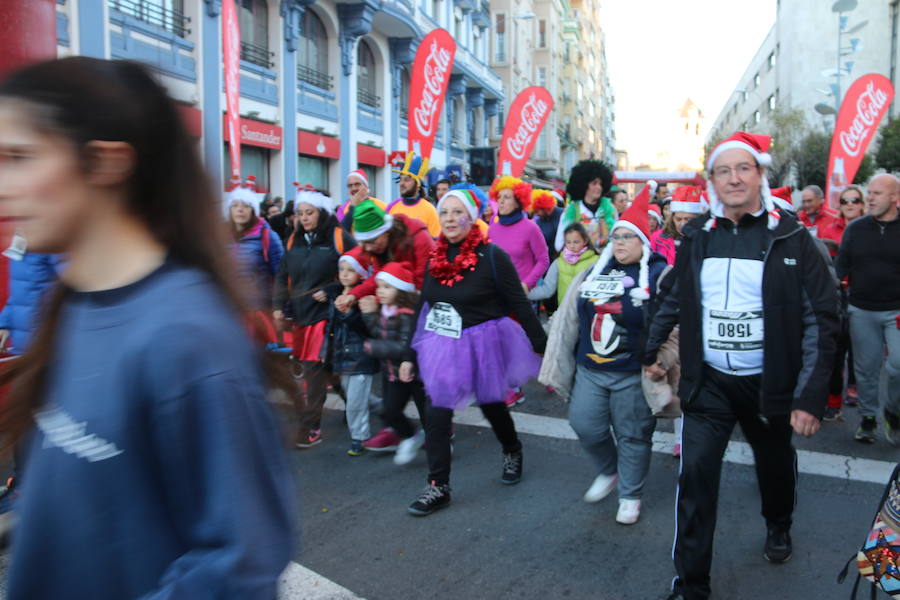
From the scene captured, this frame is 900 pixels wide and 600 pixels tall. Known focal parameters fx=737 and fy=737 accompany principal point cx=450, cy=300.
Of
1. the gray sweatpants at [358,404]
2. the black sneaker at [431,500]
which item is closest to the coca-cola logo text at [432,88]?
the gray sweatpants at [358,404]

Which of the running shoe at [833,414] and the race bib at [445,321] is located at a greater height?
the race bib at [445,321]

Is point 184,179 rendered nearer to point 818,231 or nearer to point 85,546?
point 85,546

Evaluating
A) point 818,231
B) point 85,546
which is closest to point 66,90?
point 85,546

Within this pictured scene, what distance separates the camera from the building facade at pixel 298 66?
44.3 ft

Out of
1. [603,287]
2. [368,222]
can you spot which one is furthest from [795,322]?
[368,222]

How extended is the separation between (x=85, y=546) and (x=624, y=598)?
2.74m

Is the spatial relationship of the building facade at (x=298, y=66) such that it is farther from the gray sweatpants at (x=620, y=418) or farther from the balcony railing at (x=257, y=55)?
the gray sweatpants at (x=620, y=418)

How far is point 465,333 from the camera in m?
4.54

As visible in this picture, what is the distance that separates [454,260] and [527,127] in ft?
31.1

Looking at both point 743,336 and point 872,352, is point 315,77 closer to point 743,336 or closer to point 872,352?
point 872,352

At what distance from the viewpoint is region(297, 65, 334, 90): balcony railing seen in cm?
1945

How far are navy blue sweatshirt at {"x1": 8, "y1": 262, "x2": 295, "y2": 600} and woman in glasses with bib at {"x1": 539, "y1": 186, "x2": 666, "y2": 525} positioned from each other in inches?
126

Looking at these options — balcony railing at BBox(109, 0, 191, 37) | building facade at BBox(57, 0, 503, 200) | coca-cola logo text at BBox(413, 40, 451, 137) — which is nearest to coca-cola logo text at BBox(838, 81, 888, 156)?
coca-cola logo text at BBox(413, 40, 451, 137)

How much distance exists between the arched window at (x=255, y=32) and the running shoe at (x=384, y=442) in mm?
13813
